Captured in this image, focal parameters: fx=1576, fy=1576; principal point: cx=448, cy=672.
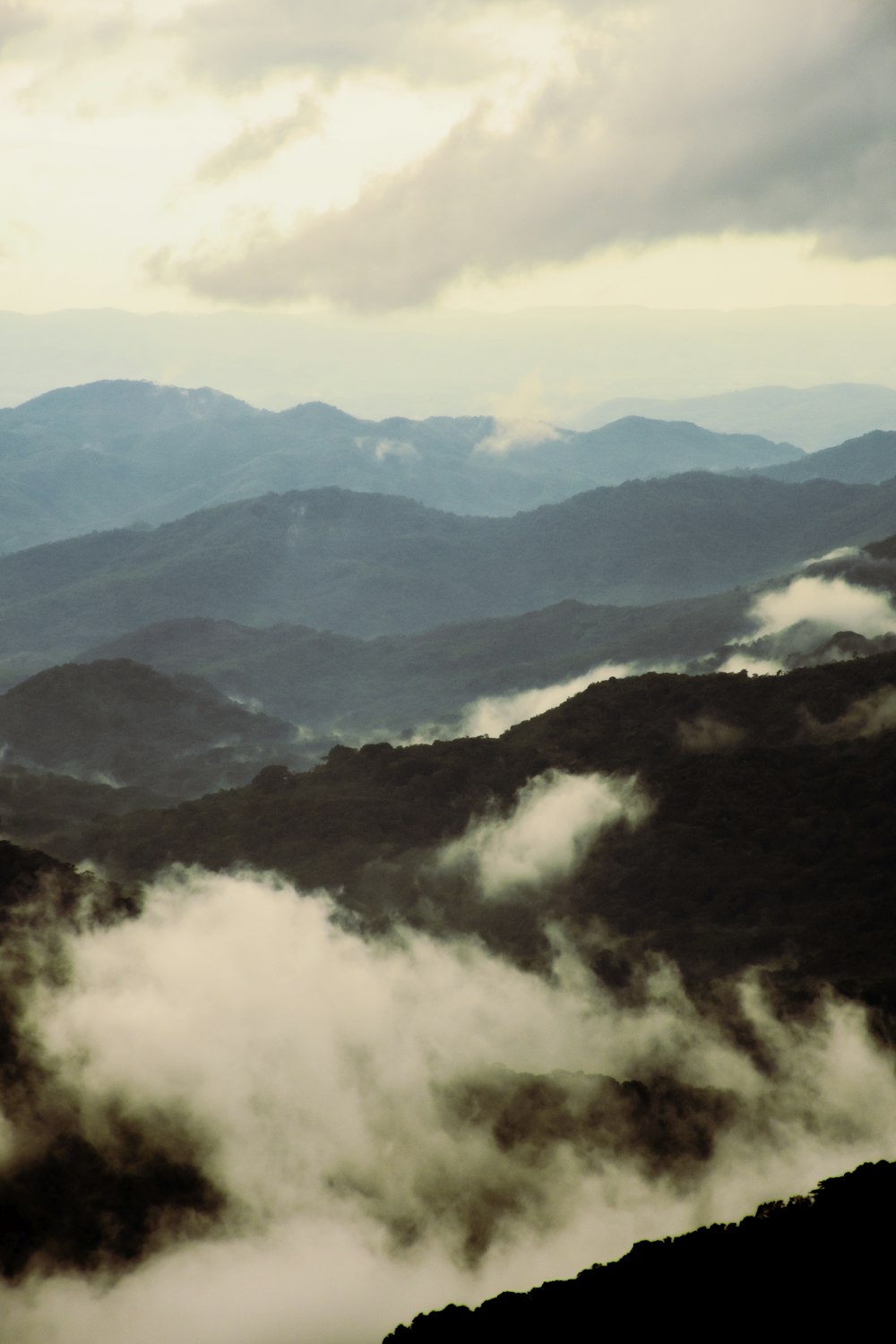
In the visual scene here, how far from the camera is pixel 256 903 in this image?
13250 cm

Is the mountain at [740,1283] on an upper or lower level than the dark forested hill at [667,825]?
lower

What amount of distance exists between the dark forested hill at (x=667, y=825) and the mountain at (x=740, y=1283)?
2828 cm

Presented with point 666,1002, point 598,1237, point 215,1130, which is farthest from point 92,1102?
point 666,1002

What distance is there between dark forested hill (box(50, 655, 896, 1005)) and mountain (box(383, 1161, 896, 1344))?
2828 cm

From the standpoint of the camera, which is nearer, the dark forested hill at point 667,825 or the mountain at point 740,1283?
the mountain at point 740,1283

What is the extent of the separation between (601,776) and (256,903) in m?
31.5

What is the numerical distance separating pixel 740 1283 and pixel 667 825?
64178 mm

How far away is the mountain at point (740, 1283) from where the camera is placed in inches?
2571

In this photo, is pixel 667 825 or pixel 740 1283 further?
pixel 667 825

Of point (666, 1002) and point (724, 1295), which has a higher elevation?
point (666, 1002)

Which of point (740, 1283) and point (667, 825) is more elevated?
point (667, 825)

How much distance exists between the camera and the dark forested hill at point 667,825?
114 m

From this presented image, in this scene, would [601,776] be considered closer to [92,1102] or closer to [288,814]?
[288,814]

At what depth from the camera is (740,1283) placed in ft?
221
